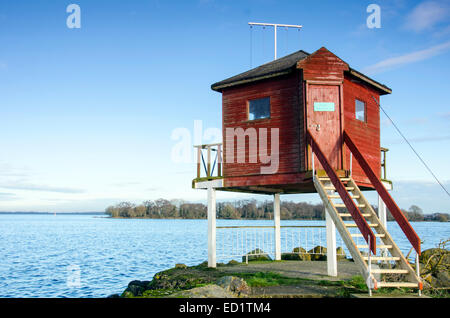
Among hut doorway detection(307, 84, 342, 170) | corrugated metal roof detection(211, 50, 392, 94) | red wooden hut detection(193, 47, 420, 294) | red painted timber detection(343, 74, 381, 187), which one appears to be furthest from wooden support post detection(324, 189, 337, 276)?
corrugated metal roof detection(211, 50, 392, 94)

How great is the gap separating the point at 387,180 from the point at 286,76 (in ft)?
21.7

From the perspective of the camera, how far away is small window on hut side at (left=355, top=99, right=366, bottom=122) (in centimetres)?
1566

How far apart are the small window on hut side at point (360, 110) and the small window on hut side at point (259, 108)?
323cm

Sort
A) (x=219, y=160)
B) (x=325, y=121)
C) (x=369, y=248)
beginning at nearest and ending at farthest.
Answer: (x=369, y=248) < (x=325, y=121) < (x=219, y=160)

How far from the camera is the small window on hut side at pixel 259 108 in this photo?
15469 millimetres

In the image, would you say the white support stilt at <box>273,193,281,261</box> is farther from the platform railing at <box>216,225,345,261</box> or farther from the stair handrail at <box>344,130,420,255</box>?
the stair handrail at <box>344,130,420,255</box>

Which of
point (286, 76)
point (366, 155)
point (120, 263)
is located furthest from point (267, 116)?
point (120, 263)

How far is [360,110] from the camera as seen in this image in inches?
627

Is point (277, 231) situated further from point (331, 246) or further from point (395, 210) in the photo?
point (395, 210)

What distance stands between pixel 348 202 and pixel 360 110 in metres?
6.12

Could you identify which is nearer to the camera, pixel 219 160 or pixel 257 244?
pixel 219 160

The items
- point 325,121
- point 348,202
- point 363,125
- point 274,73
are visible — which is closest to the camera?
point 348,202
